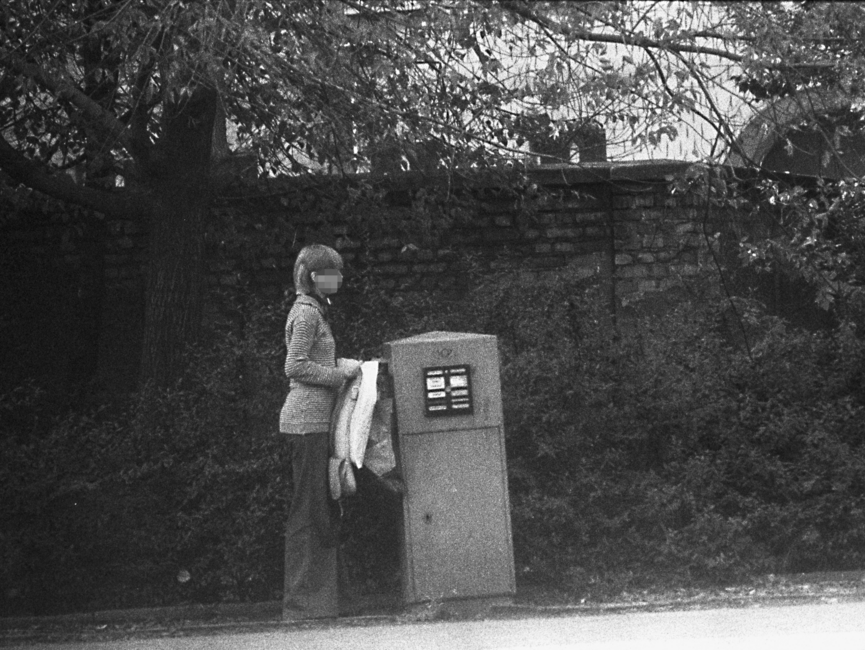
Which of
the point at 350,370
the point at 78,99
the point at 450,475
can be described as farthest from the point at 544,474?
the point at 78,99

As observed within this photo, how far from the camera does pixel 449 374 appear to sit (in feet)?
21.6

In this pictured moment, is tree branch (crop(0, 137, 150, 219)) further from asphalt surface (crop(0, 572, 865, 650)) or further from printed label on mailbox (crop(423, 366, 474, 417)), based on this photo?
printed label on mailbox (crop(423, 366, 474, 417))

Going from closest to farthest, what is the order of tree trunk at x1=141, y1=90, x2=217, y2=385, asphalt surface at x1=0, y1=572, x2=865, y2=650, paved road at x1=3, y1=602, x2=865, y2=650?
paved road at x1=3, y1=602, x2=865, y2=650 < asphalt surface at x1=0, y1=572, x2=865, y2=650 < tree trunk at x1=141, y1=90, x2=217, y2=385

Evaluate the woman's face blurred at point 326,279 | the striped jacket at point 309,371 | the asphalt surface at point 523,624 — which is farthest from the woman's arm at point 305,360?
the asphalt surface at point 523,624

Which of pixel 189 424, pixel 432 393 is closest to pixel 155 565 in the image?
pixel 189 424

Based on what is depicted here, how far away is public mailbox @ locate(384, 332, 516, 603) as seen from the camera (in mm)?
6531

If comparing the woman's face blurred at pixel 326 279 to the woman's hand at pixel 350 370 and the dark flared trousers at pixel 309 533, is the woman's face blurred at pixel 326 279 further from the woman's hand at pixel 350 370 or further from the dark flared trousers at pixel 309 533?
the dark flared trousers at pixel 309 533

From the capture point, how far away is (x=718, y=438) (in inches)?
312

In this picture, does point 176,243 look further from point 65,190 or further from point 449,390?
point 449,390

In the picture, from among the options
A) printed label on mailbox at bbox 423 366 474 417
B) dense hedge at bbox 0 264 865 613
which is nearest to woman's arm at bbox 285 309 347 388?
printed label on mailbox at bbox 423 366 474 417

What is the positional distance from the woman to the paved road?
25 centimetres

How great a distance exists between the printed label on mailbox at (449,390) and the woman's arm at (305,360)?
1.51ft

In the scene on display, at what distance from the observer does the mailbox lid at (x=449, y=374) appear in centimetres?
656

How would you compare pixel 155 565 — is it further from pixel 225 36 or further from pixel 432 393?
pixel 225 36
